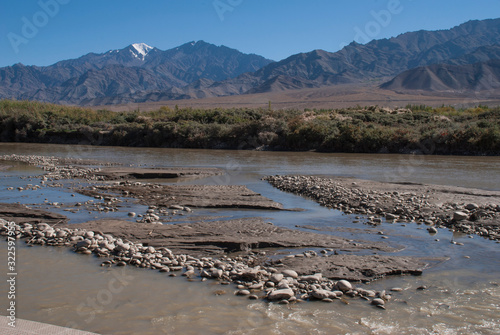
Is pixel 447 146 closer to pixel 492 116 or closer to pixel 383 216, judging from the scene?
pixel 492 116

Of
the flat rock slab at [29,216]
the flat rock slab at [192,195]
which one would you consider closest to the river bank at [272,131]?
the flat rock slab at [192,195]

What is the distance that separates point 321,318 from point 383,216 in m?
6.31

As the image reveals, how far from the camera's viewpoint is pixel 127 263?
755 cm

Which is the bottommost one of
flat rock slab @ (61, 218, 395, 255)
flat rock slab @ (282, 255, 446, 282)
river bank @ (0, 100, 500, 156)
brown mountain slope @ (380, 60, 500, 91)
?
flat rock slab @ (282, 255, 446, 282)

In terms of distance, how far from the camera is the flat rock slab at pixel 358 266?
7.07 m

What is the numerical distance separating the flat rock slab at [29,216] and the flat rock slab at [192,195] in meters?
2.88

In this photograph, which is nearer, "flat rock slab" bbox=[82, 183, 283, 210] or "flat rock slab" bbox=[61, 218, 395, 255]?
"flat rock slab" bbox=[61, 218, 395, 255]

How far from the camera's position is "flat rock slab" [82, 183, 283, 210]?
12.7m

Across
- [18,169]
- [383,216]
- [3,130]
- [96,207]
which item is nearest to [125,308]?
[96,207]

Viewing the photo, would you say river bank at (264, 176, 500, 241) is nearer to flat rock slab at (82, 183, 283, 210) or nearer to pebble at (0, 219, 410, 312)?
flat rock slab at (82, 183, 283, 210)

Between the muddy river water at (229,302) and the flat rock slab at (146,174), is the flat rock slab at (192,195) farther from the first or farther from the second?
the muddy river water at (229,302)

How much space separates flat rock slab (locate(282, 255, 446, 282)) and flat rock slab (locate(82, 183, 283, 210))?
4.77 meters

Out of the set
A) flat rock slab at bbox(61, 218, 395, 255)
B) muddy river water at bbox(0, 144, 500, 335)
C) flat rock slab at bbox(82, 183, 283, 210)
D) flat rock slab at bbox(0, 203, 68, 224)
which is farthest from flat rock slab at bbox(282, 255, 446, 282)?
flat rock slab at bbox(0, 203, 68, 224)

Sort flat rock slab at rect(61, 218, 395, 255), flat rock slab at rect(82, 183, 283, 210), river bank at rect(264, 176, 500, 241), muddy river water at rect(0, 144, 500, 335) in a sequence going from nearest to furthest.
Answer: muddy river water at rect(0, 144, 500, 335) → flat rock slab at rect(61, 218, 395, 255) → river bank at rect(264, 176, 500, 241) → flat rock slab at rect(82, 183, 283, 210)
